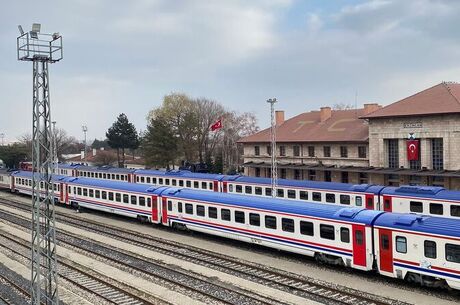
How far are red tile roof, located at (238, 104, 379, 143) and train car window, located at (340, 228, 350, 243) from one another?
97.9ft

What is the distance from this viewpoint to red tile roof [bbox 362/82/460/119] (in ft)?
131

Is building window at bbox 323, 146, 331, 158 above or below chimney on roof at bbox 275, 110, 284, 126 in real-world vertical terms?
below

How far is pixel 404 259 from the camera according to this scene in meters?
16.8

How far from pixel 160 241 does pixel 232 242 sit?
4.08 meters

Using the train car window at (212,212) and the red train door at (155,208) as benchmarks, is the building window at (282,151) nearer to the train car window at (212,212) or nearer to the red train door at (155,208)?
the red train door at (155,208)

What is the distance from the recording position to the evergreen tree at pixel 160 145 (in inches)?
2798

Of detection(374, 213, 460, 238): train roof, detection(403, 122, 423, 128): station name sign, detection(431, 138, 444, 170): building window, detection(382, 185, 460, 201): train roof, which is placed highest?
detection(403, 122, 423, 128): station name sign

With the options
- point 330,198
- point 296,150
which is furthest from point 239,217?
point 296,150

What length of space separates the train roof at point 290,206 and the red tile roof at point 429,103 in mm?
23280

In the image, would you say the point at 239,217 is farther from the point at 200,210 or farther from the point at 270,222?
the point at 200,210

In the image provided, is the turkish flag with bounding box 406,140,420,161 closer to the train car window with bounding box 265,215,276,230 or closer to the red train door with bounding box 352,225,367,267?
the train car window with bounding box 265,215,276,230

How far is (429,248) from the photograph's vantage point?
16.2 m

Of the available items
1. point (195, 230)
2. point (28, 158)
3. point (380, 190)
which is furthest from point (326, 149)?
Answer: point (28, 158)

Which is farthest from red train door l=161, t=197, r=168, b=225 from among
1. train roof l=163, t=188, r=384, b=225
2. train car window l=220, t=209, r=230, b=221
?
train car window l=220, t=209, r=230, b=221
